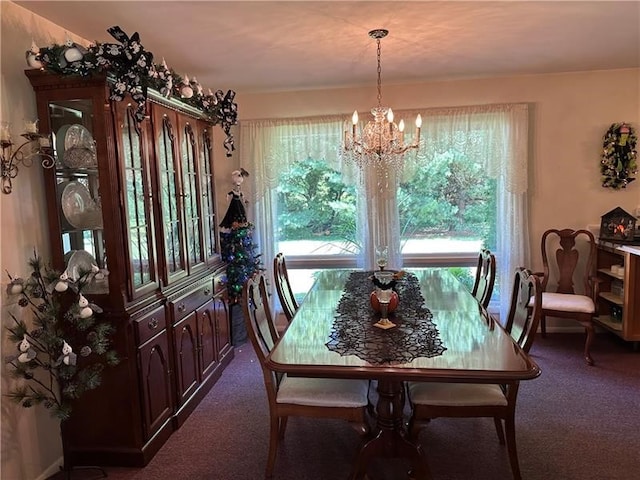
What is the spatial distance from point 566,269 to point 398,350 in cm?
285

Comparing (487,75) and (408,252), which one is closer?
(487,75)

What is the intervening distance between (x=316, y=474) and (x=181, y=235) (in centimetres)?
171

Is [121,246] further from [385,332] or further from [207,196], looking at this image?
[385,332]

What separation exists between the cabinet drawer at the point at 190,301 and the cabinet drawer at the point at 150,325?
11 cm

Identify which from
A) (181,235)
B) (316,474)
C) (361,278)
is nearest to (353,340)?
(316,474)

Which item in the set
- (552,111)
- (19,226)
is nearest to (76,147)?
(19,226)

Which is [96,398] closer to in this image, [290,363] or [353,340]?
[290,363]

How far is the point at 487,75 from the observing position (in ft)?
12.7

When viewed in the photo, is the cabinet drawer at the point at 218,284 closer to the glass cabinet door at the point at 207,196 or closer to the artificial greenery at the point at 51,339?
the glass cabinet door at the point at 207,196

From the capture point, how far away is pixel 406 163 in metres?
4.07

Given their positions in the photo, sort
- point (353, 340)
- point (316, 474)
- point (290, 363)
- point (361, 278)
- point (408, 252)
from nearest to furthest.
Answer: point (290, 363) → point (353, 340) → point (316, 474) → point (361, 278) → point (408, 252)

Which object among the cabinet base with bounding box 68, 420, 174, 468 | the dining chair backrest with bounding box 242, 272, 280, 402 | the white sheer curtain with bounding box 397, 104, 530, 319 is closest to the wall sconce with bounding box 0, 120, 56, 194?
the dining chair backrest with bounding box 242, 272, 280, 402

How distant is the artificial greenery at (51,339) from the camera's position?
200 centimetres

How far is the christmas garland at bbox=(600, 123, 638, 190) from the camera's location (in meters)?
3.79
